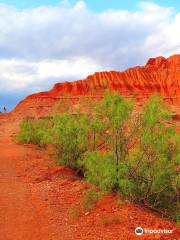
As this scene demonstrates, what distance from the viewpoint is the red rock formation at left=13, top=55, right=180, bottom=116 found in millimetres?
48906

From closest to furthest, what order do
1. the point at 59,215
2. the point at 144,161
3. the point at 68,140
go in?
the point at 59,215 < the point at 144,161 < the point at 68,140

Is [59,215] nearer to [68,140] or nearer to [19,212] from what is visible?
[19,212]

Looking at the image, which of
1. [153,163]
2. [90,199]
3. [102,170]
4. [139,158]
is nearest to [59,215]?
[90,199]

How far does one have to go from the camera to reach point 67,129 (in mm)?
14367

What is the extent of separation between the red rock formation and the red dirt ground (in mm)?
34555

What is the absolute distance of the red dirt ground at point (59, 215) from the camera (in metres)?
8.62

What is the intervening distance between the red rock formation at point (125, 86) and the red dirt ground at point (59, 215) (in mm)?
34555

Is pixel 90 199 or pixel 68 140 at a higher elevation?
pixel 68 140

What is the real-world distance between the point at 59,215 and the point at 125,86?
42.0 metres

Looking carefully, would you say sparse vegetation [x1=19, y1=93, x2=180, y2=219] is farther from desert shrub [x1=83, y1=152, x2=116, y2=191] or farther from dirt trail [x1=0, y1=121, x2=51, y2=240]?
A: dirt trail [x1=0, y1=121, x2=51, y2=240]

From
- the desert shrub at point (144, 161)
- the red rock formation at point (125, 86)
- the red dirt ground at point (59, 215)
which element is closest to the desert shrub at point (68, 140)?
the red dirt ground at point (59, 215)

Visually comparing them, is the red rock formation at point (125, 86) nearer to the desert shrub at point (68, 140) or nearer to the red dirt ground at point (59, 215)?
the desert shrub at point (68, 140)

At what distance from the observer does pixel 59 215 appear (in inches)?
384

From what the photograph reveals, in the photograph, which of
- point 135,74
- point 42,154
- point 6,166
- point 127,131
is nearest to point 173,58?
point 135,74
